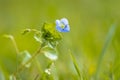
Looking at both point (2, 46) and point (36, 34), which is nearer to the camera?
point (36, 34)

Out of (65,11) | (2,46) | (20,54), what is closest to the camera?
(20,54)

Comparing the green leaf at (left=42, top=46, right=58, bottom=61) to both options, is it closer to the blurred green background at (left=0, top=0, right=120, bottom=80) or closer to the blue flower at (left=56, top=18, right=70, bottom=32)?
the blue flower at (left=56, top=18, right=70, bottom=32)

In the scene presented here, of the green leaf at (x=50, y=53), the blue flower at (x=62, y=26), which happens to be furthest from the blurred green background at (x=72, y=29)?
the blue flower at (x=62, y=26)

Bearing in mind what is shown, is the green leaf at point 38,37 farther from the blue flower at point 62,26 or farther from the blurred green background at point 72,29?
the blurred green background at point 72,29

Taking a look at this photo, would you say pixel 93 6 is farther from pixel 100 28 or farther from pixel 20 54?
pixel 20 54

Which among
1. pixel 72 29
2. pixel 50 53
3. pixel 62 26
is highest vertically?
pixel 62 26

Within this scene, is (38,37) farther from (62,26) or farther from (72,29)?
(72,29)

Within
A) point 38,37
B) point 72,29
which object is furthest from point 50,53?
point 72,29

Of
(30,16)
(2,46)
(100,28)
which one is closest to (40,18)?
(30,16)

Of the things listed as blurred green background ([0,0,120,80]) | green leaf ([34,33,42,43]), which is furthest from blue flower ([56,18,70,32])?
blurred green background ([0,0,120,80])
